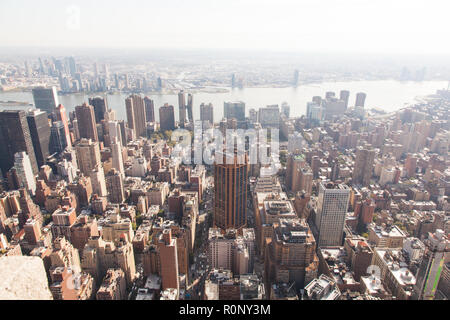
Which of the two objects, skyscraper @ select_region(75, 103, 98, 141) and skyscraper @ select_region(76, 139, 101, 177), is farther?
skyscraper @ select_region(75, 103, 98, 141)

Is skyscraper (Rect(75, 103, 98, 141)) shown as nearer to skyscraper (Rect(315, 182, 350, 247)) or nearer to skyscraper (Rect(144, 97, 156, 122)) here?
skyscraper (Rect(144, 97, 156, 122))

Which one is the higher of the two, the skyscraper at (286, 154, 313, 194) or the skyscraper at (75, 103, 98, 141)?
the skyscraper at (75, 103, 98, 141)

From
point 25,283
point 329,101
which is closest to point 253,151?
point 25,283

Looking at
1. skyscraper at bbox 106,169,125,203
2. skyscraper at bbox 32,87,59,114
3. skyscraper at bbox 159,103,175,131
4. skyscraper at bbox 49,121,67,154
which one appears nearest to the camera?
skyscraper at bbox 106,169,125,203

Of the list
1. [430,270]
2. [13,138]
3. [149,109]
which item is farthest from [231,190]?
[149,109]

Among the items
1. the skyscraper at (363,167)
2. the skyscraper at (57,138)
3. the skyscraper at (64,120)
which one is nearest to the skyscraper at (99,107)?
the skyscraper at (64,120)

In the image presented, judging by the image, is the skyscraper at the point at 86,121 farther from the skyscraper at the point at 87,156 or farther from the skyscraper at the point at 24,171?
the skyscraper at the point at 24,171

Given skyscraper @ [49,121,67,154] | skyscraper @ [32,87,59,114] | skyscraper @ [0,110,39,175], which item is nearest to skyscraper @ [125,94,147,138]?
skyscraper @ [32,87,59,114]

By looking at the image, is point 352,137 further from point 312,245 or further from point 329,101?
point 312,245
